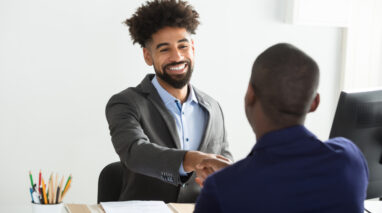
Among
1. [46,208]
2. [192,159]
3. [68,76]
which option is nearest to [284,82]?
[192,159]

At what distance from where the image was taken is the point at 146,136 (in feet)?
6.48

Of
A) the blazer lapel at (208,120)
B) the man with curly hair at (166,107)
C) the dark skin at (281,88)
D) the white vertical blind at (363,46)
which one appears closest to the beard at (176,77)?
the man with curly hair at (166,107)

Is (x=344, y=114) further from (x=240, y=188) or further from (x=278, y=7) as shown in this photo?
(x=278, y=7)

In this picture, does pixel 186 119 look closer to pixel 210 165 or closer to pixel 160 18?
pixel 160 18

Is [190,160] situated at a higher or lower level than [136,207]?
higher

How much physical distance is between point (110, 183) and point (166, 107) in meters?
0.35

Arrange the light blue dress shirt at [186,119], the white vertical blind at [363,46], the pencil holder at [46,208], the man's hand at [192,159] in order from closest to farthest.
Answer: the pencil holder at [46,208] < the man's hand at [192,159] < the light blue dress shirt at [186,119] < the white vertical blind at [363,46]

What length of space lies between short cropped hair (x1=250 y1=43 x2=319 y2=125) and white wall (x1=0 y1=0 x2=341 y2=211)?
1881 mm

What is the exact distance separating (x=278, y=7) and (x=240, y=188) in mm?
2363

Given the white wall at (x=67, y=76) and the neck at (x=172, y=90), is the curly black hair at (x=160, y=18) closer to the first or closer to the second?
the neck at (x=172, y=90)

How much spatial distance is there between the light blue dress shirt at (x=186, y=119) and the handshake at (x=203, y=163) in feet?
1.54

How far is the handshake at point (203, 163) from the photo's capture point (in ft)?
4.97

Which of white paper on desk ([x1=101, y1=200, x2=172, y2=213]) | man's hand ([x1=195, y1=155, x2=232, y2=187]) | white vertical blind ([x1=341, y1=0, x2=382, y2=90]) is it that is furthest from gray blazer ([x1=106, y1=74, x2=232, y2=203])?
white vertical blind ([x1=341, y1=0, x2=382, y2=90])

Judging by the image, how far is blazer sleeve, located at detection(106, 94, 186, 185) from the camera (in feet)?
5.60
